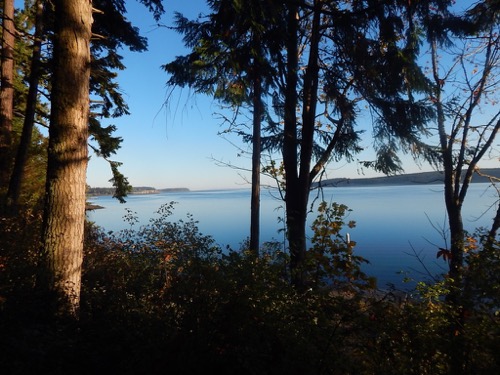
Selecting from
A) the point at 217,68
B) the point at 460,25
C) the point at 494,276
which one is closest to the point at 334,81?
the point at 217,68

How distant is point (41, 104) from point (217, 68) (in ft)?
42.2

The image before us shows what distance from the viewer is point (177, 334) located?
3061 mm

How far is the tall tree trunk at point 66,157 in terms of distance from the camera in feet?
12.9

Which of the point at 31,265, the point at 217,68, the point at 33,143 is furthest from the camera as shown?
the point at 33,143

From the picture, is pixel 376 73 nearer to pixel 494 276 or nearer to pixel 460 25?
pixel 460 25

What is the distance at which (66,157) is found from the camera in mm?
3959

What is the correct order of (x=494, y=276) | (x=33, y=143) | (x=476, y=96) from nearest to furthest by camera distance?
(x=494, y=276) < (x=476, y=96) < (x=33, y=143)

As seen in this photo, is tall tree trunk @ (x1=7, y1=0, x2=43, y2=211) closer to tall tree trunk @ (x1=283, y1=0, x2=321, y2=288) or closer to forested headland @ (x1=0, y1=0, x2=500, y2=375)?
forested headland @ (x1=0, y1=0, x2=500, y2=375)

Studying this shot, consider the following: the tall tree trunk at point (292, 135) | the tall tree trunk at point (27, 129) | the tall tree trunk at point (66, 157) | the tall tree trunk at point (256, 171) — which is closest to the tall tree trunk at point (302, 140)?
the tall tree trunk at point (292, 135)

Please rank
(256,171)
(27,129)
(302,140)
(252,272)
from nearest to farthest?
1. (252,272)
2. (302,140)
3. (27,129)
4. (256,171)

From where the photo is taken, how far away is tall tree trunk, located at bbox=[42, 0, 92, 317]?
392 centimetres

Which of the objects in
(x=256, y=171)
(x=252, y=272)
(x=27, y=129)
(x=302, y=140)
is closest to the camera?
(x=252, y=272)

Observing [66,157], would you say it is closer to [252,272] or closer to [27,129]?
[252,272]

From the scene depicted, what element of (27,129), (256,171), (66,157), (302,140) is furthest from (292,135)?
(27,129)
